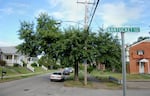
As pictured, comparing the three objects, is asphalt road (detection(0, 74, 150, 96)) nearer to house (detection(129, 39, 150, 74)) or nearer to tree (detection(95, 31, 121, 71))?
tree (detection(95, 31, 121, 71))

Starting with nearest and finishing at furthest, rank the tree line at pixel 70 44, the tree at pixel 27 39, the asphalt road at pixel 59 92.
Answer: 1. the asphalt road at pixel 59 92
2. the tree line at pixel 70 44
3. the tree at pixel 27 39

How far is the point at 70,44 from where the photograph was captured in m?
30.7

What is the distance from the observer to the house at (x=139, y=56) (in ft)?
179

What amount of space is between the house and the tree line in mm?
22804

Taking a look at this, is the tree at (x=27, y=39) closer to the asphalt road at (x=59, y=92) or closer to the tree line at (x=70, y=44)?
the tree line at (x=70, y=44)

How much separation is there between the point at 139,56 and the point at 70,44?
2783cm

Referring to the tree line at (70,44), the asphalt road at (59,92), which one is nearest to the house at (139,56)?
the tree line at (70,44)

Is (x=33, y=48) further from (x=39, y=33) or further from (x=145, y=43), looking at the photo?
(x=145, y=43)

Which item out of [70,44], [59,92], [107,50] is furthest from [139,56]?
[59,92]

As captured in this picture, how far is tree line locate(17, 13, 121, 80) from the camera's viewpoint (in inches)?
1200

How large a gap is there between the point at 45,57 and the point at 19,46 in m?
4.26

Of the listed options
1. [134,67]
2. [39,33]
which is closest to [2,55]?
[134,67]

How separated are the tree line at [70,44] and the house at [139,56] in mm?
22804

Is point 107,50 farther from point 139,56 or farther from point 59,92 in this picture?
point 139,56
